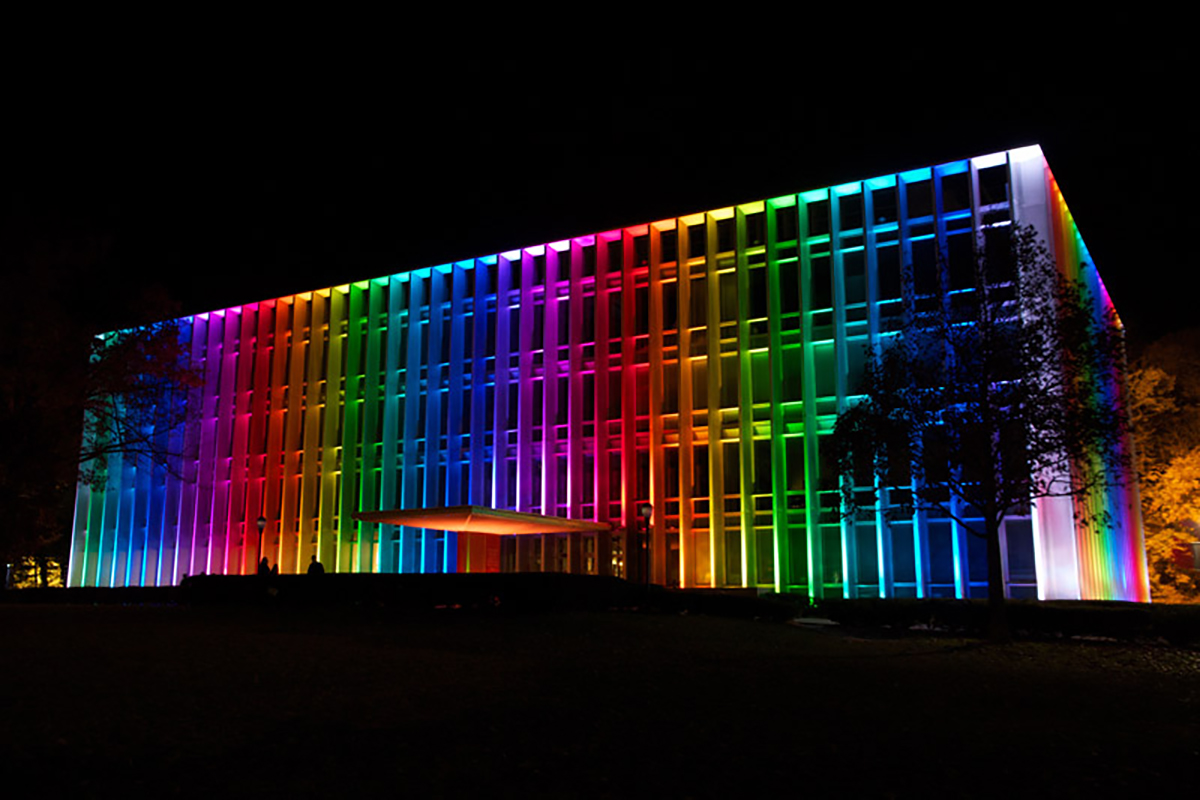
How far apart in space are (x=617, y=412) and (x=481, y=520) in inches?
324

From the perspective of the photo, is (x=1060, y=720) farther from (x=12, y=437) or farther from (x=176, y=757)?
(x=12, y=437)

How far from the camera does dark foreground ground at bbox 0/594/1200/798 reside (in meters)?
6.72

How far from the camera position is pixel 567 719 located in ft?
29.4

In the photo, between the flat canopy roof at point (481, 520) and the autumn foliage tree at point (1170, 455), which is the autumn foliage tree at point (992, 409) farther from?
the autumn foliage tree at point (1170, 455)

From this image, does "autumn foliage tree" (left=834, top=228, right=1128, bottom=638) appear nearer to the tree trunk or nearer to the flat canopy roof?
the tree trunk

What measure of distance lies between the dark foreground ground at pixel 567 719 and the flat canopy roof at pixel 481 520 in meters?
11.0

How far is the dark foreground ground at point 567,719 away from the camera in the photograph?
6723 mm

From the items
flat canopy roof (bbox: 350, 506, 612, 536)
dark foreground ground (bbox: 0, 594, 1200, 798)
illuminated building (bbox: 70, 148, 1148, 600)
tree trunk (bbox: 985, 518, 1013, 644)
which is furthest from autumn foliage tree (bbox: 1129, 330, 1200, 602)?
dark foreground ground (bbox: 0, 594, 1200, 798)

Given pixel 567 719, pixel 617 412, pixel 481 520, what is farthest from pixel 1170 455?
pixel 567 719

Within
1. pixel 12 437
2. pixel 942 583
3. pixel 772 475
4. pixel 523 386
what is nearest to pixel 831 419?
pixel 772 475

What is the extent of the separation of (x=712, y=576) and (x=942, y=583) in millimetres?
7443

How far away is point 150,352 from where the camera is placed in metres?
25.5

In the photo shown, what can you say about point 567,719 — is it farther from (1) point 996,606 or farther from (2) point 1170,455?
(2) point 1170,455

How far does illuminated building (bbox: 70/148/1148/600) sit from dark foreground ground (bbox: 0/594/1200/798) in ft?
44.7
